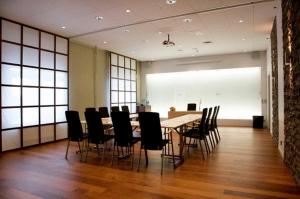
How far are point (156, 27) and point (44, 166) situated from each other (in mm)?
4288

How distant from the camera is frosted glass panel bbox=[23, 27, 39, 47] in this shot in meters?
5.81

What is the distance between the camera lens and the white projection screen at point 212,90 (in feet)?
32.0

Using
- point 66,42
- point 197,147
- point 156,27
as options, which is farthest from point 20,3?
point 197,147

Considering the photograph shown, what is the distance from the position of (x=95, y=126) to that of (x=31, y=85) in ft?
8.91

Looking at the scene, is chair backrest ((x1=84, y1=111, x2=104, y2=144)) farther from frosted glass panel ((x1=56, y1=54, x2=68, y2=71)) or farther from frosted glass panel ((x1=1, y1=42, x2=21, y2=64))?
frosted glass panel ((x1=56, y1=54, x2=68, y2=71))

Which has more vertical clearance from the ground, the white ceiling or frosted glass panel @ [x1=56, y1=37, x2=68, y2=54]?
the white ceiling

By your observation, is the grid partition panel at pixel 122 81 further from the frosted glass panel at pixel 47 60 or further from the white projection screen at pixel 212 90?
the frosted glass panel at pixel 47 60

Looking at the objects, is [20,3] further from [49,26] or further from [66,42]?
[66,42]

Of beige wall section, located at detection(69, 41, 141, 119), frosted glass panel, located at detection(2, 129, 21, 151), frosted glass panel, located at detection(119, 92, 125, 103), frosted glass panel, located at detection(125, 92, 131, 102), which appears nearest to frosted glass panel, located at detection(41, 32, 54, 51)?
beige wall section, located at detection(69, 41, 141, 119)

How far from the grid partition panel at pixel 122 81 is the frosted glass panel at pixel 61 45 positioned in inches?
90.3

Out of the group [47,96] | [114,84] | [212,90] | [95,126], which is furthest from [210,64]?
[95,126]

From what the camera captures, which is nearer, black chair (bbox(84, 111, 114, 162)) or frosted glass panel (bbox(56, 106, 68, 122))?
black chair (bbox(84, 111, 114, 162))

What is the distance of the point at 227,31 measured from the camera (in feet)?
21.3

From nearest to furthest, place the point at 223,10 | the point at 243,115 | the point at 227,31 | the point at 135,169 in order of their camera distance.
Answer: the point at 135,169, the point at 223,10, the point at 227,31, the point at 243,115
